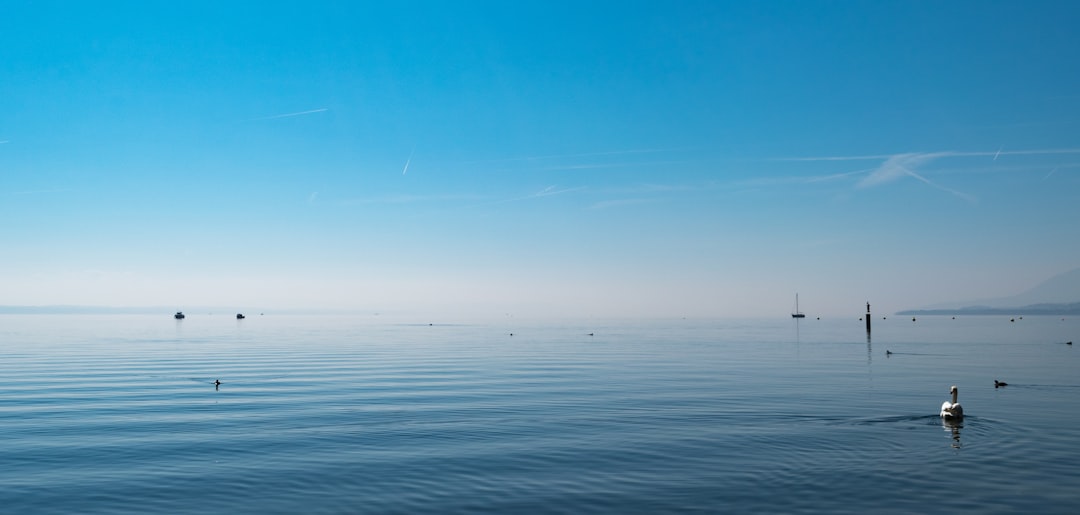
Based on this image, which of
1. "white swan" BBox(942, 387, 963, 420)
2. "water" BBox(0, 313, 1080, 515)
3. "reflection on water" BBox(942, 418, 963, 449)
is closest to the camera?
"water" BBox(0, 313, 1080, 515)

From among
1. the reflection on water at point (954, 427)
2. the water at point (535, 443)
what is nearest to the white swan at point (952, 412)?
the reflection on water at point (954, 427)

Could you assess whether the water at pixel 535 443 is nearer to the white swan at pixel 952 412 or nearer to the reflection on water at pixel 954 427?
the reflection on water at pixel 954 427

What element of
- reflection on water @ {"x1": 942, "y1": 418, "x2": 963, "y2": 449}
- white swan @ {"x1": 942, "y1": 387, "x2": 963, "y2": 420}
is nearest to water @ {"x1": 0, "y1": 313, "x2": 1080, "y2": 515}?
reflection on water @ {"x1": 942, "y1": 418, "x2": 963, "y2": 449}

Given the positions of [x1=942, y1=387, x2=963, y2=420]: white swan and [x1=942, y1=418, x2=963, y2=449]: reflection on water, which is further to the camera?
[x1=942, y1=387, x2=963, y2=420]: white swan

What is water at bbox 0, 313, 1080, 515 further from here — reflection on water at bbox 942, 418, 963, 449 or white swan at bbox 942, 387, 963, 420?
white swan at bbox 942, 387, 963, 420

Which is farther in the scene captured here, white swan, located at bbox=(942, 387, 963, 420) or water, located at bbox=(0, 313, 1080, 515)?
white swan, located at bbox=(942, 387, 963, 420)

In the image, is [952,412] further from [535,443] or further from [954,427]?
[535,443]

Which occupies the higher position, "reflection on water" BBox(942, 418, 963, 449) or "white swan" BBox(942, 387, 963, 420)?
"white swan" BBox(942, 387, 963, 420)

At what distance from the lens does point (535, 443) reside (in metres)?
26.7

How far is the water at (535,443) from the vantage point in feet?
62.3

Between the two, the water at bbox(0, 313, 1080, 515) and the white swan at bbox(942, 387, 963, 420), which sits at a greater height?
the white swan at bbox(942, 387, 963, 420)

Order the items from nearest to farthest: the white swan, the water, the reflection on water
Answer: the water → the reflection on water → the white swan

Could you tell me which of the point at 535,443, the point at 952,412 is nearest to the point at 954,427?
the point at 952,412

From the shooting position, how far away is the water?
18984 millimetres
